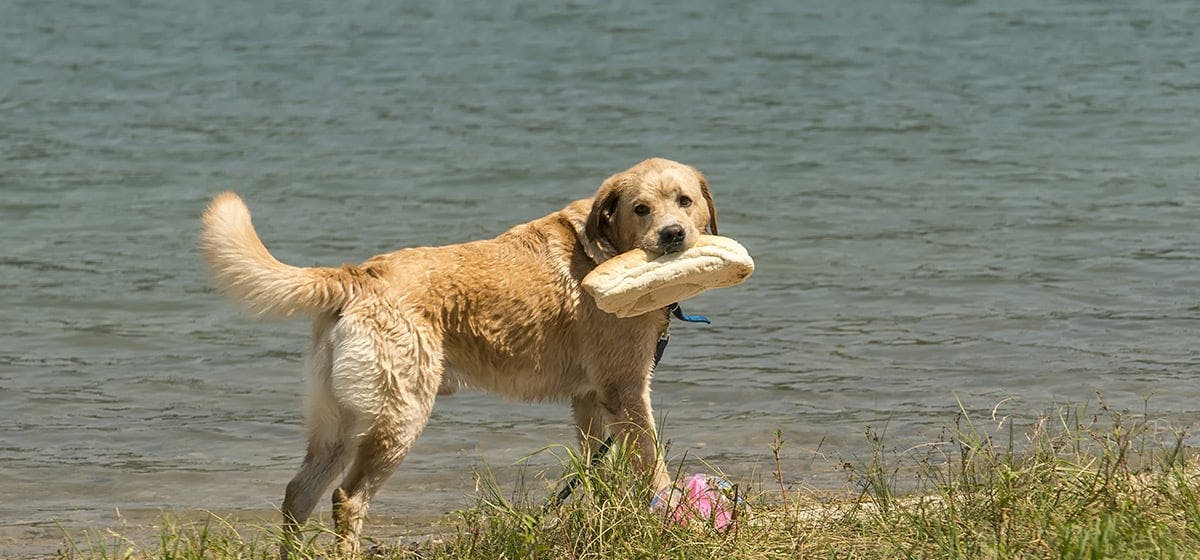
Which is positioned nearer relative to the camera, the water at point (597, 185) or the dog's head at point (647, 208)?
the dog's head at point (647, 208)

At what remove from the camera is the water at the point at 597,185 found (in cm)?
698

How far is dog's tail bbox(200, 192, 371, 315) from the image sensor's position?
477 centimetres

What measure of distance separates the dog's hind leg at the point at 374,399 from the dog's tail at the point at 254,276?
0.40ft

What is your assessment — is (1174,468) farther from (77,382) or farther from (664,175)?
(77,382)

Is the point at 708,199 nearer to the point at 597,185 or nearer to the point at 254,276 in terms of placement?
the point at 254,276

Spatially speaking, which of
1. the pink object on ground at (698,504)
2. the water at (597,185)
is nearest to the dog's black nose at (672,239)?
the pink object on ground at (698,504)

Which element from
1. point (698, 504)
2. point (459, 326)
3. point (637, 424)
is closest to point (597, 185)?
point (637, 424)

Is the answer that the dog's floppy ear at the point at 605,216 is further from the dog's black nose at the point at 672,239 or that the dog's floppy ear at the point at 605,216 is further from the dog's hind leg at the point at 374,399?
the dog's hind leg at the point at 374,399

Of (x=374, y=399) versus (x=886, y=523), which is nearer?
(x=886, y=523)

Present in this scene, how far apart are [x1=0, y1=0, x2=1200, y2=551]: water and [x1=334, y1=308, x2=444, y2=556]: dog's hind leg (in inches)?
44.9

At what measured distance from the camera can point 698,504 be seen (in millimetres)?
4629

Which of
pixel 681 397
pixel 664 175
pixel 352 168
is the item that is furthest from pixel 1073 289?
pixel 352 168

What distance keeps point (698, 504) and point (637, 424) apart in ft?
2.24

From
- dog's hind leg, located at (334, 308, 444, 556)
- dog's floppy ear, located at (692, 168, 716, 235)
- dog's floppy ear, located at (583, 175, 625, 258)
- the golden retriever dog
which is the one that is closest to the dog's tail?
the golden retriever dog
